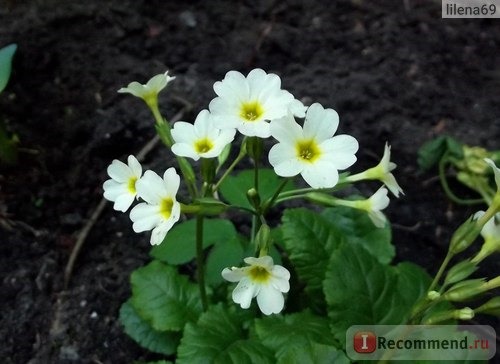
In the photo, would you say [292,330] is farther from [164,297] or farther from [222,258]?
[164,297]

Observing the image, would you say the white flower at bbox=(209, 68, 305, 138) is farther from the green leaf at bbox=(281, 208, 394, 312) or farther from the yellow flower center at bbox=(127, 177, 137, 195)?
the green leaf at bbox=(281, 208, 394, 312)

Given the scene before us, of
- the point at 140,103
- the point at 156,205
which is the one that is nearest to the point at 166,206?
the point at 156,205

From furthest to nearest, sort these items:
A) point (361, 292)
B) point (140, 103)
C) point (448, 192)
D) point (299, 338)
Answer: point (140, 103) → point (448, 192) → point (361, 292) → point (299, 338)

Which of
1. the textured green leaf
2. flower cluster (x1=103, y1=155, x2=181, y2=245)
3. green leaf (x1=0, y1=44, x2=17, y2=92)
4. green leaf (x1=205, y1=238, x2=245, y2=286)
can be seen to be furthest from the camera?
green leaf (x1=0, y1=44, x2=17, y2=92)

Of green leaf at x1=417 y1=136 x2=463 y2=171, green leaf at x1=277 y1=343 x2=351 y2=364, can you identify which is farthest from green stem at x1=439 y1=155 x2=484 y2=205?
green leaf at x1=277 y1=343 x2=351 y2=364

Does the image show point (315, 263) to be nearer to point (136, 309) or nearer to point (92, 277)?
point (136, 309)

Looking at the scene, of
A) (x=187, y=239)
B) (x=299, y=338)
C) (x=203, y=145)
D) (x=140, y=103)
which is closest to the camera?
(x=203, y=145)

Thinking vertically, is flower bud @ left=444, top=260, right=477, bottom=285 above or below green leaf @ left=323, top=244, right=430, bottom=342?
above
